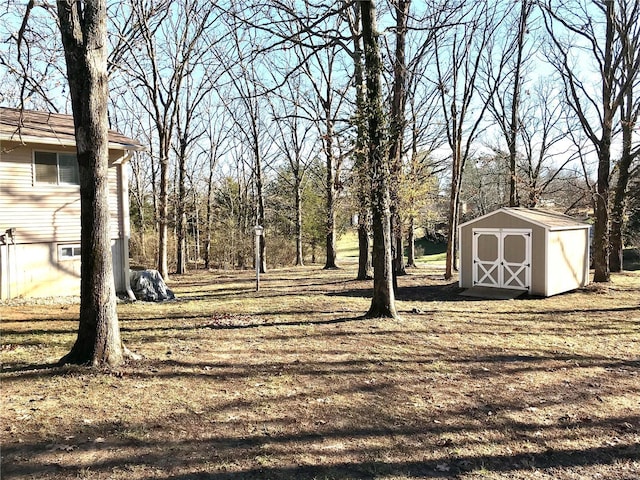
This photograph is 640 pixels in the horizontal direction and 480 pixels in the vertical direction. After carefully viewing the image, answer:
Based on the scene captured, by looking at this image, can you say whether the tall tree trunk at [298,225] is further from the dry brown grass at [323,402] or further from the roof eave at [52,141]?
the dry brown grass at [323,402]

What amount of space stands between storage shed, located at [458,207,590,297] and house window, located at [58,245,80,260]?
11223mm

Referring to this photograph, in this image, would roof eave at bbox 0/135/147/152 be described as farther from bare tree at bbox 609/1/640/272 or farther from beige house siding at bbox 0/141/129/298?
bare tree at bbox 609/1/640/272

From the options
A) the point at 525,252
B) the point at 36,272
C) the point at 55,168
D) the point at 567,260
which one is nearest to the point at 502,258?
the point at 525,252

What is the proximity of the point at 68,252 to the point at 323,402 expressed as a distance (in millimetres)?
9353

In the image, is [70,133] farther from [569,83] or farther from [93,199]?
[569,83]

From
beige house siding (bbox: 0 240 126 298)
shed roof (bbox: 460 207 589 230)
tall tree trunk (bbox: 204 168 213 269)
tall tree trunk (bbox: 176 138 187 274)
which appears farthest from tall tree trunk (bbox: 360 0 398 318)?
tall tree trunk (bbox: 204 168 213 269)

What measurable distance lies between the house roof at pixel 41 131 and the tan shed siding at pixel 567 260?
11.9 metres

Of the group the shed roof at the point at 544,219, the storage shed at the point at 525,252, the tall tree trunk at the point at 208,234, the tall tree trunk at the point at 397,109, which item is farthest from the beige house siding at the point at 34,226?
the tall tree trunk at the point at 208,234

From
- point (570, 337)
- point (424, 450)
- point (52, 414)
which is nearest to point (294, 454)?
point (424, 450)

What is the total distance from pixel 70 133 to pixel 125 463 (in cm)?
1040

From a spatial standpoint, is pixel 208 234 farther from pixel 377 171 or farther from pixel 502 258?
pixel 377 171

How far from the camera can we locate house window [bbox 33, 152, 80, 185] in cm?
1061

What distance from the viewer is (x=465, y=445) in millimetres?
3734

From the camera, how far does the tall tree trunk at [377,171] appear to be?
7.88 m
